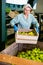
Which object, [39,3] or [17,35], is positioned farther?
[39,3]

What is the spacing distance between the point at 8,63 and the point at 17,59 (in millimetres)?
76

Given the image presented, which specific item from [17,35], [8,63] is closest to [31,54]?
[17,35]

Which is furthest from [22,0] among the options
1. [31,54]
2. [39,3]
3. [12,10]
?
[31,54]

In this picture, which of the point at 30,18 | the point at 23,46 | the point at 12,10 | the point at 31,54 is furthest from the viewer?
the point at 12,10

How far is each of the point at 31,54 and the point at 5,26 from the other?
2.68 metres

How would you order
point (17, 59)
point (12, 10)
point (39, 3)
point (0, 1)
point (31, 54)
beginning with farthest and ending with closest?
point (39, 3), point (12, 10), point (0, 1), point (31, 54), point (17, 59)

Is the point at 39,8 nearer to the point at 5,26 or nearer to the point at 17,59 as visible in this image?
the point at 5,26

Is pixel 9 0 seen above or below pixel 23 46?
above

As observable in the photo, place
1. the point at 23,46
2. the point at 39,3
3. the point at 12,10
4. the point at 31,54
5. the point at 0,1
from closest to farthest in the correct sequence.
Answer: the point at 31,54
the point at 23,46
the point at 0,1
the point at 12,10
the point at 39,3

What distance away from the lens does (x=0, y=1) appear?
443 cm

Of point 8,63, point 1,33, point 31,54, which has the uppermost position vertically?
point 8,63

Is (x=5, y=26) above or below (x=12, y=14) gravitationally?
below

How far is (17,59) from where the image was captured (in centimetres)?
129

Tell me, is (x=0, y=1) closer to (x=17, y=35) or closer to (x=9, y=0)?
(x=9, y=0)
